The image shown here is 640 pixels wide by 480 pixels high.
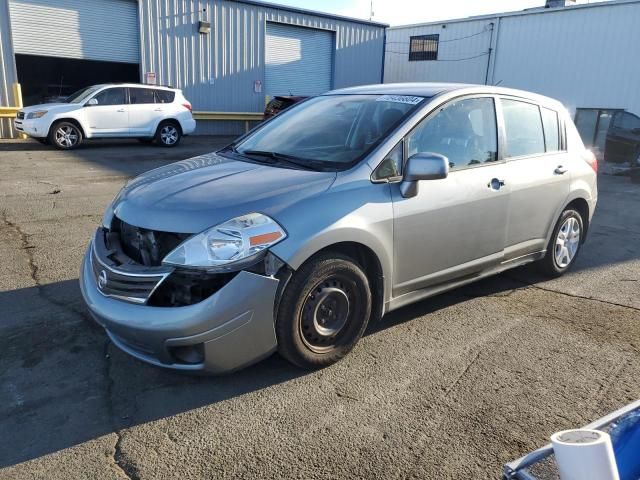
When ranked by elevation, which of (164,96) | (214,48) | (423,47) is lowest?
(164,96)

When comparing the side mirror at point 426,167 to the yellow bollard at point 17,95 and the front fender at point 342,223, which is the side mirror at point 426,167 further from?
the yellow bollard at point 17,95

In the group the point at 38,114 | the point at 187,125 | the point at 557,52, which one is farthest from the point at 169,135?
the point at 557,52

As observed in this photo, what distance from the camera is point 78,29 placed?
17562 mm

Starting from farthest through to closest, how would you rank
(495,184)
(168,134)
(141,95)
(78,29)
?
(78,29) → (168,134) → (141,95) → (495,184)

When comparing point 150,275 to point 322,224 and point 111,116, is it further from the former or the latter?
point 111,116

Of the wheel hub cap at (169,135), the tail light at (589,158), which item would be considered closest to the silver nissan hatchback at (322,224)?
the tail light at (589,158)

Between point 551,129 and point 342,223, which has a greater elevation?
point 551,129

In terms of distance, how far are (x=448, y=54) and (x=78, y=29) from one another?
1654 centimetres

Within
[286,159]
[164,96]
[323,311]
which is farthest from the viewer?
[164,96]

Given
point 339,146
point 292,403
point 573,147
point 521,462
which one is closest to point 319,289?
point 292,403

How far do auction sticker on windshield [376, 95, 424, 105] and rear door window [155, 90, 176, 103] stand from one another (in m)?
12.7

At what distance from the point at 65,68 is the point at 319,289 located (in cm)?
2580

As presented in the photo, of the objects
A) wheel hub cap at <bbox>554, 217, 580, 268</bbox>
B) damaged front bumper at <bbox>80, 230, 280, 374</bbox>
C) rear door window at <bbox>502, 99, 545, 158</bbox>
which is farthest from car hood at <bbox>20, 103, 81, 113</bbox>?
wheel hub cap at <bbox>554, 217, 580, 268</bbox>

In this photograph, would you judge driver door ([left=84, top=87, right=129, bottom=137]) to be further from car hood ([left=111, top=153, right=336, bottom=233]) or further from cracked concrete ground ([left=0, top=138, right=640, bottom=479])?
car hood ([left=111, top=153, right=336, bottom=233])
